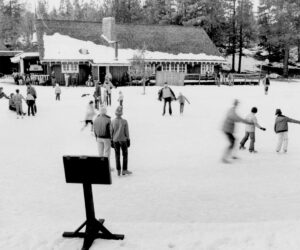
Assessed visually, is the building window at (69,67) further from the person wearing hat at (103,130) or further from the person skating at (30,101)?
the person wearing hat at (103,130)

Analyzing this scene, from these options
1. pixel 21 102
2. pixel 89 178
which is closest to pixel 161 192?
pixel 89 178

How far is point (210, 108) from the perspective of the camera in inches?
880

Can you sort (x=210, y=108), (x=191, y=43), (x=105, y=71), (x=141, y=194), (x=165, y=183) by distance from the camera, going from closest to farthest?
(x=141, y=194) → (x=165, y=183) → (x=210, y=108) → (x=105, y=71) → (x=191, y=43)

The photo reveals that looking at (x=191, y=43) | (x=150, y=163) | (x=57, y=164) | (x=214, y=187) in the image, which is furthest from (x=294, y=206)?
(x=191, y=43)

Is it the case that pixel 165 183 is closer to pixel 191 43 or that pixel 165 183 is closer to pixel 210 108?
pixel 210 108

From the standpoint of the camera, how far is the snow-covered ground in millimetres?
5918

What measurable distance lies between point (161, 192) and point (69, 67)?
29353mm

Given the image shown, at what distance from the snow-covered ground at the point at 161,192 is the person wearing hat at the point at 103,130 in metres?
0.70

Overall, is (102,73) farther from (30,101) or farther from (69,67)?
(30,101)

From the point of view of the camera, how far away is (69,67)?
36125mm

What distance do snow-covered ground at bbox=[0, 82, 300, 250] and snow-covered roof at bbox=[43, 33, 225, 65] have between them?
20.1 meters

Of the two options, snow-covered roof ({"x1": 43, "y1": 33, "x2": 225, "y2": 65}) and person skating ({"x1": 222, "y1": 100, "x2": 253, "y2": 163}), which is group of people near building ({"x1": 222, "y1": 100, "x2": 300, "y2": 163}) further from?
snow-covered roof ({"x1": 43, "y1": 33, "x2": 225, "y2": 65})

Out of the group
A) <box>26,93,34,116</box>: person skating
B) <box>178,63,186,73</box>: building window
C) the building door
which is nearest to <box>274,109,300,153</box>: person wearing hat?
<box>26,93,34,116</box>: person skating

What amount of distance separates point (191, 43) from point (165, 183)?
35483 millimetres
